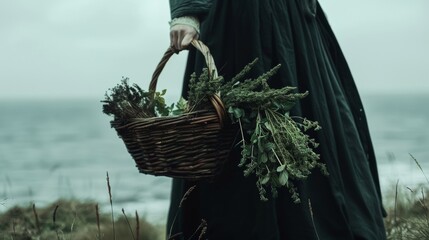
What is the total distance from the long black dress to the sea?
0.77ft

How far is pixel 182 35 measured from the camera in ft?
9.64

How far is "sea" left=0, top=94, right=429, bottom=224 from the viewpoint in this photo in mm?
4531

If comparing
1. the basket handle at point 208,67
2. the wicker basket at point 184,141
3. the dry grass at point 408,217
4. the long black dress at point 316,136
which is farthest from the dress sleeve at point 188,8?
the dry grass at point 408,217

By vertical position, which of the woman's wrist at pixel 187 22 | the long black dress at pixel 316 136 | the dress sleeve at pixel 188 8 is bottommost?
the long black dress at pixel 316 136

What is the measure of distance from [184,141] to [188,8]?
540 millimetres

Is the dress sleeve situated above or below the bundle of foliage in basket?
above

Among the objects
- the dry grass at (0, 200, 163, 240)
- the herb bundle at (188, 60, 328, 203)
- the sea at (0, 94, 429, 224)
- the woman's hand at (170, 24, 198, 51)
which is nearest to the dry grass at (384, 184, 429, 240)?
the sea at (0, 94, 429, 224)

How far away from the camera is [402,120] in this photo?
1757 inches

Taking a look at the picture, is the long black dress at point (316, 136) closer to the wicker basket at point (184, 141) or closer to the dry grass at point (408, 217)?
the dry grass at point (408, 217)

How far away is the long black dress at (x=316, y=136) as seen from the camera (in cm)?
299

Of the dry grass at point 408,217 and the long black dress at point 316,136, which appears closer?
the long black dress at point 316,136

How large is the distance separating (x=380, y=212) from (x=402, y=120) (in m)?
42.3

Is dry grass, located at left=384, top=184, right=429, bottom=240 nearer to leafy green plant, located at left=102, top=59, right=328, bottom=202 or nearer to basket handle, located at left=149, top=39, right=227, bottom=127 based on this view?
leafy green plant, located at left=102, top=59, right=328, bottom=202

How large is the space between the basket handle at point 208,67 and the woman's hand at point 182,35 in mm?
27
